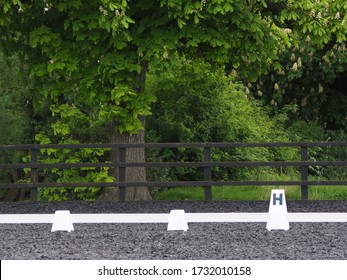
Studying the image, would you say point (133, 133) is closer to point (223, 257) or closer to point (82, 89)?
point (82, 89)

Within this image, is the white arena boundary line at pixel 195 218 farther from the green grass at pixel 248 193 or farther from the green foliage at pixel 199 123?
the green foliage at pixel 199 123

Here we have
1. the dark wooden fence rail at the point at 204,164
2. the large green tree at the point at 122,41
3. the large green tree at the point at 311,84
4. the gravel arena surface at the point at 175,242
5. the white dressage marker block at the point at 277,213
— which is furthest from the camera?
the large green tree at the point at 311,84

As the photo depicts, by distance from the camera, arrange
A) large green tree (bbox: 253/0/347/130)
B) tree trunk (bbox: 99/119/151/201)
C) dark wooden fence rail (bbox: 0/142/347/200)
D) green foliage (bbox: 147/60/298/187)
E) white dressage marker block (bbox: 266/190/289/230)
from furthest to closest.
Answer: large green tree (bbox: 253/0/347/130) → green foliage (bbox: 147/60/298/187) → tree trunk (bbox: 99/119/151/201) → dark wooden fence rail (bbox: 0/142/347/200) → white dressage marker block (bbox: 266/190/289/230)

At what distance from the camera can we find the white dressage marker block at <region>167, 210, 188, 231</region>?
532 inches

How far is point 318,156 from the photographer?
28.9m

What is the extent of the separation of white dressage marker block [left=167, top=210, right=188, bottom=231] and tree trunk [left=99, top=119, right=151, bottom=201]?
722cm

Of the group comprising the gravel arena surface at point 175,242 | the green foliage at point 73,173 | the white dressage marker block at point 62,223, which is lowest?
the gravel arena surface at point 175,242

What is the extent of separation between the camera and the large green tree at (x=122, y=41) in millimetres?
18266

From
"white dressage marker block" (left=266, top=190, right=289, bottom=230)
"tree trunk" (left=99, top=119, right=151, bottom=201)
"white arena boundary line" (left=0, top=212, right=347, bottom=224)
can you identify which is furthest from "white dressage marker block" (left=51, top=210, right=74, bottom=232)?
"tree trunk" (left=99, top=119, right=151, bottom=201)

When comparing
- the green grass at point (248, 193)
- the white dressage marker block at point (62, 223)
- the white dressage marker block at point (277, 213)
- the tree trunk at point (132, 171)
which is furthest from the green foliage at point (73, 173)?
the white dressage marker block at point (277, 213)

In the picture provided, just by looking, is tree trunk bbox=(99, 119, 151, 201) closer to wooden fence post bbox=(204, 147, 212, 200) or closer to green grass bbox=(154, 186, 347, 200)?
green grass bbox=(154, 186, 347, 200)

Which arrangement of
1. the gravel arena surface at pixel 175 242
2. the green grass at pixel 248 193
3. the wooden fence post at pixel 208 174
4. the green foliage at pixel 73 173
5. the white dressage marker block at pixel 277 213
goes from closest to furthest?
the gravel arena surface at pixel 175 242, the white dressage marker block at pixel 277 213, the wooden fence post at pixel 208 174, the green foliage at pixel 73 173, the green grass at pixel 248 193

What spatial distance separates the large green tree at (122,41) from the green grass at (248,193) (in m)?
1.33

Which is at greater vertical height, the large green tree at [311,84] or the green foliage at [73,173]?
the large green tree at [311,84]
